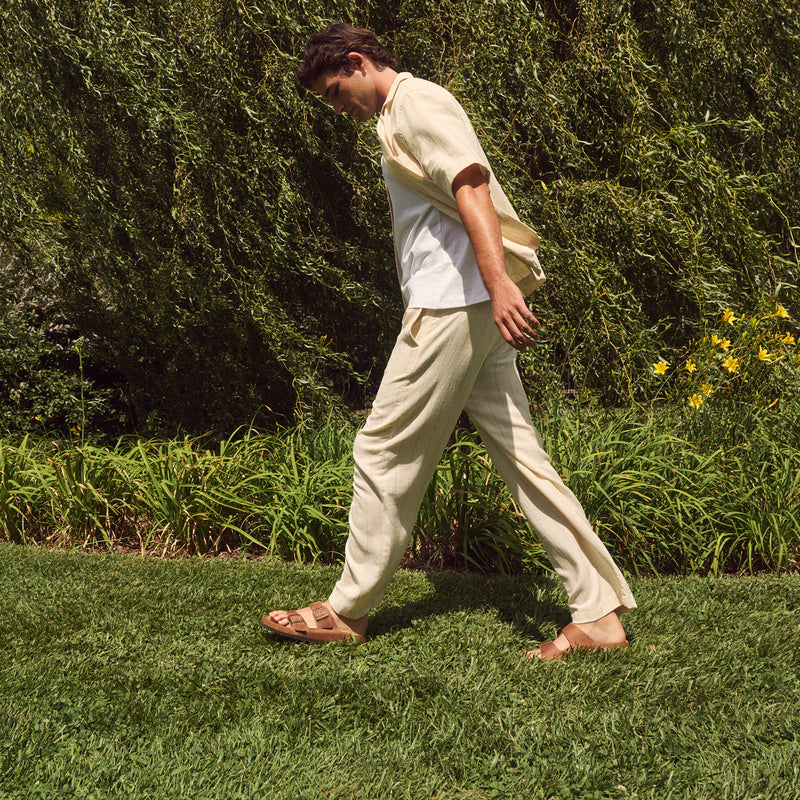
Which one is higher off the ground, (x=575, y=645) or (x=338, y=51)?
(x=338, y=51)

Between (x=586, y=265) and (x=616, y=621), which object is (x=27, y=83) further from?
(x=616, y=621)

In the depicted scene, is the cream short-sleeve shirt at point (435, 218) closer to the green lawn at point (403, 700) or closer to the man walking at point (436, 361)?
the man walking at point (436, 361)

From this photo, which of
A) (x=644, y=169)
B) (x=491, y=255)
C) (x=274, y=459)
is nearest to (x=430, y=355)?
(x=491, y=255)

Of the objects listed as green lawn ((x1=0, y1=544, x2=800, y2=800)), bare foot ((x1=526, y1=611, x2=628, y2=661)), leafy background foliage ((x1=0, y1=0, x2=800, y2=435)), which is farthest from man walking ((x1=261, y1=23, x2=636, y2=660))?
leafy background foliage ((x1=0, y1=0, x2=800, y2=435))

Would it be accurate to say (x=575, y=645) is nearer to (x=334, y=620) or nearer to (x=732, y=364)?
(x=334, y=620)

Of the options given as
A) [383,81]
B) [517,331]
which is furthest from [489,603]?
[383,81]

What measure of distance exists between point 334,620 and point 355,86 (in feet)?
5.63

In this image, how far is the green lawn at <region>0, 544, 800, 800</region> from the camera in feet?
6.75

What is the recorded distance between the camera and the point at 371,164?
517 centimetres

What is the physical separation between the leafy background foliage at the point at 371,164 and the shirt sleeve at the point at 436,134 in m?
2.25

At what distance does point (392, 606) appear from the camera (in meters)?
3.28

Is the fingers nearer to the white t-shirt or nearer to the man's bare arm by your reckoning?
the man's bare arm

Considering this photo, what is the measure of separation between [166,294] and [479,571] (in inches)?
104

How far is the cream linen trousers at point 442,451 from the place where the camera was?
2.59 meters
